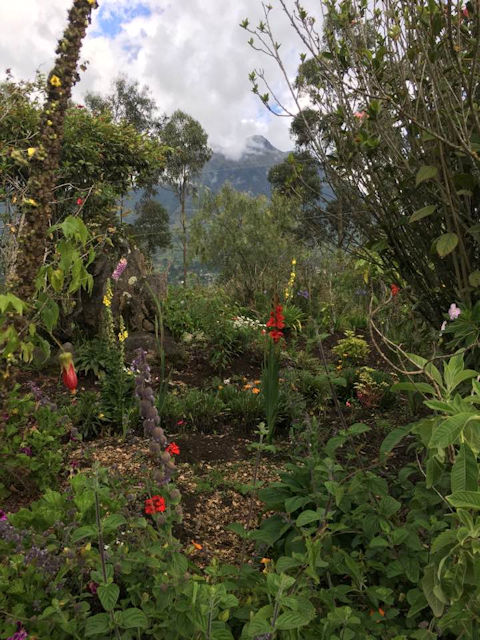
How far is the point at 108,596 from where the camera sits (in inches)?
54.2

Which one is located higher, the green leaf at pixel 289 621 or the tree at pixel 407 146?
the tree at pixel 407 146

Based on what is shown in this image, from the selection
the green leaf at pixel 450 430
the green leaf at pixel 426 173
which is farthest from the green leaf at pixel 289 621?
the green leaf at pixel 426 173

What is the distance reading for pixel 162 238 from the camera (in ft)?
97.0

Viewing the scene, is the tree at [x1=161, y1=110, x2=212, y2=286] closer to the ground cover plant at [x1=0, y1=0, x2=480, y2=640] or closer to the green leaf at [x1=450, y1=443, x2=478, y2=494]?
the ground cover plant at [x1=0, y1=0, x2=480, y2=640]

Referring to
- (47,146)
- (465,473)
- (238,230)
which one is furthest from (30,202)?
(238,230)

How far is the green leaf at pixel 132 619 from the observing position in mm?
1412

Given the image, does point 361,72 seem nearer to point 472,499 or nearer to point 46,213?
point 46,213

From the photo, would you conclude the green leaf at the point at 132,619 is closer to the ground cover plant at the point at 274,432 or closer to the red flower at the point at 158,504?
the ground cover plant at the point at 274,432

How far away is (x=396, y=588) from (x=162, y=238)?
93.6 ft

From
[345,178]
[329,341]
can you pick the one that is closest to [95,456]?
[345,178]

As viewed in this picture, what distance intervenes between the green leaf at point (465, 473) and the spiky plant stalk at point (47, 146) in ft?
6.01

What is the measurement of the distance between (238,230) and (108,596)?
60.5 ft

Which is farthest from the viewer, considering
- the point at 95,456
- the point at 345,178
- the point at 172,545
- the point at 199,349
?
the point at 199,349

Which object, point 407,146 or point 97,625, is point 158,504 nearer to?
point 97,625
